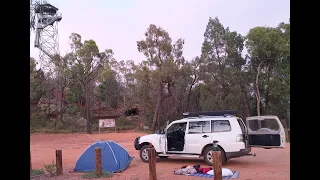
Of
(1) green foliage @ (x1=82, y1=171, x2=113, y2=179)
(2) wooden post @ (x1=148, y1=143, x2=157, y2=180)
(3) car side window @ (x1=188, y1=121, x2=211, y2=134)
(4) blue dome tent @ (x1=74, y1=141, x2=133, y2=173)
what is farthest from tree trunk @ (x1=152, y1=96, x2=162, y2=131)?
(2) wooden post @ (x1=148, y1=143, x2=157, y2=180)

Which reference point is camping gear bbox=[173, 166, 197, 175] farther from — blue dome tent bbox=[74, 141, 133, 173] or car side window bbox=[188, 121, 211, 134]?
blue dome tent bbox=[74, 141, 133, 173]

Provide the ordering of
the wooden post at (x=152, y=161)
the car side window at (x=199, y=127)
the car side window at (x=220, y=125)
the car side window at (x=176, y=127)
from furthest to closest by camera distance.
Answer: the car side window at (x=176, y=127)
the car side window at (x=199, y=127)
the car side window at (x=220, y=125)
the wooden post at (x=152, y=161)

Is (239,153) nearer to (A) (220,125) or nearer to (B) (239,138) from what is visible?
(B) (239,138)

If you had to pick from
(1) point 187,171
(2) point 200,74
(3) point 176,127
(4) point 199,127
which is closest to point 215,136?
(4) point 199,127

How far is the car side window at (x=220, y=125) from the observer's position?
1092cm

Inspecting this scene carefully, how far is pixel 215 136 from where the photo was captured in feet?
35.9

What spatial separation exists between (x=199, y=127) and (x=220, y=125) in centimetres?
81

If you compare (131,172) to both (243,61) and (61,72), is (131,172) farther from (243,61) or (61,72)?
(61,72)

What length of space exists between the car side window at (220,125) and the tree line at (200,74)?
16.8 meters

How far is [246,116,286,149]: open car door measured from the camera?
9.35 meters

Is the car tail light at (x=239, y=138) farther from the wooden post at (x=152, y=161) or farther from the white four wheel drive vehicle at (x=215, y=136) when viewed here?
the wooden post at (x=152, y=161)

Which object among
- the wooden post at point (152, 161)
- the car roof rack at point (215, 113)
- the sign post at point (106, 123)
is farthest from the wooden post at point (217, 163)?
the sign post at point (106, 123)
